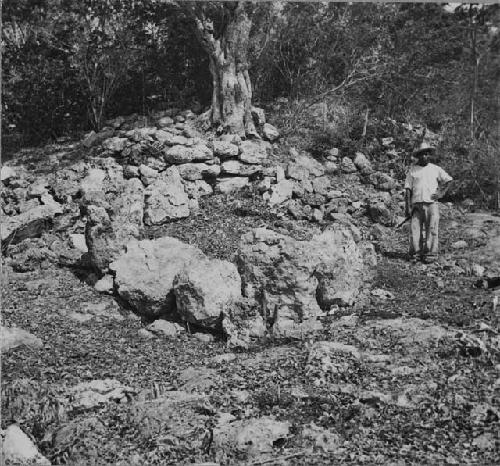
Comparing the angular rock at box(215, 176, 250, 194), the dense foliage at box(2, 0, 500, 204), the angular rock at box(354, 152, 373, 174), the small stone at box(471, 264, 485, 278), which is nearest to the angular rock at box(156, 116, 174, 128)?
the dense foliage at box(2, 0, 500, 204)

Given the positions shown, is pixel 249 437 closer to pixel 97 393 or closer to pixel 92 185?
pixel 97 393

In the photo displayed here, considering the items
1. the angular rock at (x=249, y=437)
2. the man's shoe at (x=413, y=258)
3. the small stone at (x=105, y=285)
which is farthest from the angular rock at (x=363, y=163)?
the angular rock at (x=249, y=437)

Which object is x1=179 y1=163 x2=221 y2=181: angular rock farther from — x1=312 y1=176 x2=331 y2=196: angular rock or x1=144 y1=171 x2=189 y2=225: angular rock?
x1=312 y1=176 x2=331 y2=196: angular rock

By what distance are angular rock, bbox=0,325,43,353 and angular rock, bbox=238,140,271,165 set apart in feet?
7.73

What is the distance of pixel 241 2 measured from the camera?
6.18 meters

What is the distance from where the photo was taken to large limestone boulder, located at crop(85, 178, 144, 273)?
530cm

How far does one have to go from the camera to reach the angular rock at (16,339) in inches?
179

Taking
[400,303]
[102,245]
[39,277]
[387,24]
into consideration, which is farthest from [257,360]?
[387,24]

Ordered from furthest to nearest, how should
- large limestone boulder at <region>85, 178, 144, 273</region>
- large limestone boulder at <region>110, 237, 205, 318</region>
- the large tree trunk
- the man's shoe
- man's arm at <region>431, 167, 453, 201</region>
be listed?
the large tree trunk, man's arm at <region>431, 167, 453, 201</region>, the man's shoe, large limestone boulder at <region>85, 178, 144, 273</region>, large limestone boulder at <region>110, 237, 205, 318</region>

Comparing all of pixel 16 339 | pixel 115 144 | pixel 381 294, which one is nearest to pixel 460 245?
pixel 381 294

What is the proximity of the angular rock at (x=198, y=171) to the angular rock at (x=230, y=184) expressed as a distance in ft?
0.30

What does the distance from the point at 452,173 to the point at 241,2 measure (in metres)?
2.39

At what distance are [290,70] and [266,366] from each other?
2672 mm

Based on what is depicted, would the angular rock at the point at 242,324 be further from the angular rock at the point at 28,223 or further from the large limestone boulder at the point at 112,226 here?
the angular rock at the point at 28,223
